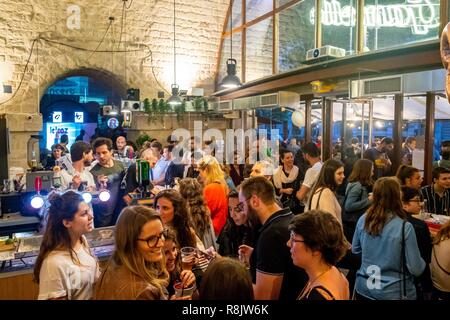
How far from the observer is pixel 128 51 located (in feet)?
32.1

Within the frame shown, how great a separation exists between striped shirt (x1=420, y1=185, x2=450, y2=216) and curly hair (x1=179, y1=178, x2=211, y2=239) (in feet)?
8.20

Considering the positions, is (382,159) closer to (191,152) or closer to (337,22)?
(191,152)

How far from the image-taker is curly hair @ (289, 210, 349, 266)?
1667 millimetres

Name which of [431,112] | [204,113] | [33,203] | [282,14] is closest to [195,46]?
[204,113]

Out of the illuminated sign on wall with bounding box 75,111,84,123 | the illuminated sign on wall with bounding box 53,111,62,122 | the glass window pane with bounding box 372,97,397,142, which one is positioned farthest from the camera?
the illuminated sign on wall with bounding box 75,111,84,123

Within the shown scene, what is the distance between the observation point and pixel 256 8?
10250mm

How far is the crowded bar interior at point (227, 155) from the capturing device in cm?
188

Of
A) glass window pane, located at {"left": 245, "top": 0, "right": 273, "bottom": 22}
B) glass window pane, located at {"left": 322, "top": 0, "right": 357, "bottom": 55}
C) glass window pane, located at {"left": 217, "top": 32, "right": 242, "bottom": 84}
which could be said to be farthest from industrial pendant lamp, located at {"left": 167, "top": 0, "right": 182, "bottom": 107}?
glass window pane, located at {"left": 322, "top": 0, "right": 357, "bottom": 55}

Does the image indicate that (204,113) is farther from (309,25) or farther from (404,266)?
(404,266)

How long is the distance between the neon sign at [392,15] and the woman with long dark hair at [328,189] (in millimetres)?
3500

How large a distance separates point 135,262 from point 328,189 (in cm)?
212

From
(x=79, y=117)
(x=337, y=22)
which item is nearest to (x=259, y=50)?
(x=337, y=22)

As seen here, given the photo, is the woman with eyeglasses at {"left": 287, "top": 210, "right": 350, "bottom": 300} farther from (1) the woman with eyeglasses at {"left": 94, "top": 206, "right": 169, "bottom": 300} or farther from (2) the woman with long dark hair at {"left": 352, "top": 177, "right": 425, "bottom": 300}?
(2) the woman with long dark hair at {"left": 352, "top": 177, "right": 425, "bottom": 300}
